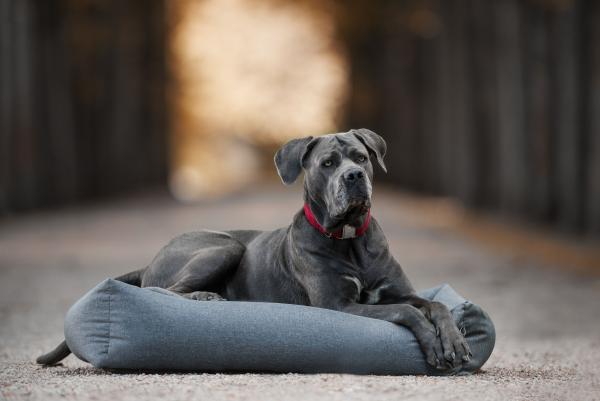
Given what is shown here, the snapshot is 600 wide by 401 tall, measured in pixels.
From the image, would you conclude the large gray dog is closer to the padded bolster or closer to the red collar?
the red collar

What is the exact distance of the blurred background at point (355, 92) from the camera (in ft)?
62.6

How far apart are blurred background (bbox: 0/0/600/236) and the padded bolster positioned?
36.1 ft

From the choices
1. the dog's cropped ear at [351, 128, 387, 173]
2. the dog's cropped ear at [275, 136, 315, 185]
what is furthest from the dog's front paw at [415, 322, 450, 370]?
the dog's cropped ear at [275, 136, 315, 185]

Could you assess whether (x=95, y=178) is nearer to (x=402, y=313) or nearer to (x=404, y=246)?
(x=404, y=246)

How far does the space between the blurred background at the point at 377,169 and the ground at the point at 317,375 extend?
35mm

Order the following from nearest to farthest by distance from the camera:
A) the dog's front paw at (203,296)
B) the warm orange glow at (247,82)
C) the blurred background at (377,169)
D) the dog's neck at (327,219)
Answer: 1. the dog's neck at (327,219)
2. the dog's front paw at (203,296)
3. the blurred background at (377,169)
4. the warm orange glow at (247,82)

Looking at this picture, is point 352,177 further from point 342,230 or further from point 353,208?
point 342,230

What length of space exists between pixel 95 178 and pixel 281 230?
24422 mm

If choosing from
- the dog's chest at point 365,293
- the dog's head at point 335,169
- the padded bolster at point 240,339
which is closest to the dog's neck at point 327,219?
the dog's head at point 335,169

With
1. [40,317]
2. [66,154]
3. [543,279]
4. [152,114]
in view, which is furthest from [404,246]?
[152,114]

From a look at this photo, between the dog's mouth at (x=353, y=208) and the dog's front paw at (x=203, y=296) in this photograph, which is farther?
the dog's front paw at (x=203, y=296)

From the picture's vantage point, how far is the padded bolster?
20.0 ft

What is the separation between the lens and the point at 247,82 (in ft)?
203

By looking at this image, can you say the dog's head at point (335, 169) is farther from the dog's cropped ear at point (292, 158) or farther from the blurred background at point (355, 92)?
the blurred background at point (355, 92)
